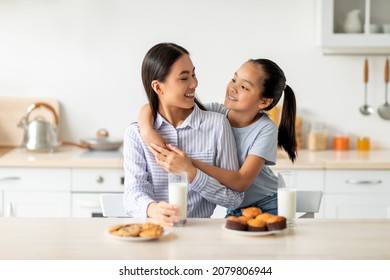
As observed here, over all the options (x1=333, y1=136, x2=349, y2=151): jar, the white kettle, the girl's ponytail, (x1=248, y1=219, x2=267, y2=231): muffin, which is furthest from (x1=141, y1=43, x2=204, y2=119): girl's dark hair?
(x1=333, y1=136, x2=349, y2=151): jar

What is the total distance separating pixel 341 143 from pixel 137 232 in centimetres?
249

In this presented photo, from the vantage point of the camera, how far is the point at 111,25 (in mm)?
4270

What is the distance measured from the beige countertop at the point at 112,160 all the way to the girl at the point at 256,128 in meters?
1.12

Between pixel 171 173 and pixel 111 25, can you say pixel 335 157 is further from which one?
pixel 171 173

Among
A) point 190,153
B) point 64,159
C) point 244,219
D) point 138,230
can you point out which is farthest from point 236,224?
point 64,159

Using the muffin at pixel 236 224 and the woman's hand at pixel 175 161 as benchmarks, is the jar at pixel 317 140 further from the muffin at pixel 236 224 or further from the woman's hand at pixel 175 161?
the muffin at pixel 236 224

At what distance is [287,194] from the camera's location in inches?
85.5

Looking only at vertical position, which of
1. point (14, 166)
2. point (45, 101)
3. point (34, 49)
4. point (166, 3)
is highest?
point (166, 3)

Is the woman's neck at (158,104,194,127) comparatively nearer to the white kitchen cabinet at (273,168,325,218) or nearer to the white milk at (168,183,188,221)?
the white milk at (168,183,188,221)

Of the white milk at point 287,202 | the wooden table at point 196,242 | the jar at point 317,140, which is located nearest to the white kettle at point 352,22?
the jar at point 317,140

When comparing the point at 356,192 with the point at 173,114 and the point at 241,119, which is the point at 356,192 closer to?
the point at 241,119
